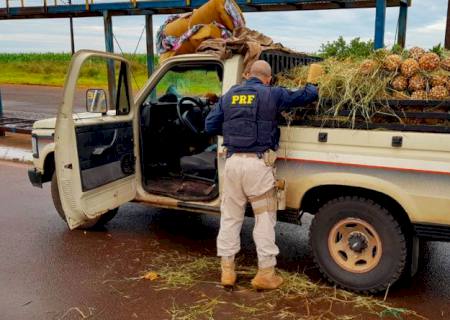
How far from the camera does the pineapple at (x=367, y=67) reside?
3.93m

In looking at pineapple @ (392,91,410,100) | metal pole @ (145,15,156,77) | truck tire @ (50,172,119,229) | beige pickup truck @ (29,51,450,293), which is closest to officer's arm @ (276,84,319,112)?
beige pickup truck @ (29,51,450,293)

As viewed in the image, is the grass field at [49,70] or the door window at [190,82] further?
the grass field at [49,70]

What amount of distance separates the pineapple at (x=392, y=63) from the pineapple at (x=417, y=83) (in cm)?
16

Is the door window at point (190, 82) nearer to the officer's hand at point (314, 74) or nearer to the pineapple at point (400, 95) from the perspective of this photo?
the officer's hand at point (314, 74)

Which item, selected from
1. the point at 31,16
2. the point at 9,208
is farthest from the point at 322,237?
the point at 31,16

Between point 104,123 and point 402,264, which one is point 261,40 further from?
point 402,264

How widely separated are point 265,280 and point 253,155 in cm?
105

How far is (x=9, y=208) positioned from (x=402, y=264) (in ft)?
16.5

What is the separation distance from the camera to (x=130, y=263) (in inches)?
187

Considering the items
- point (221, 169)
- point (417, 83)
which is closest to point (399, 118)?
point (417, 83)

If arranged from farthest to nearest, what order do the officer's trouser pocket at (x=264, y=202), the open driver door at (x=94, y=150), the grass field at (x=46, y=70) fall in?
the grass field at (x=46, y=70), the open driver door at (x=94, y=150), the officer's trouser pocket at (x=264, y=202)

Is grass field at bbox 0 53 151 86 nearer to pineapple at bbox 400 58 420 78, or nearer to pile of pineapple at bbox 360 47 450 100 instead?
pile of pineapple at bbox 360 47 450 100

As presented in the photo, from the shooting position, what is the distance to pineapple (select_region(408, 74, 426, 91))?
12.4 feet

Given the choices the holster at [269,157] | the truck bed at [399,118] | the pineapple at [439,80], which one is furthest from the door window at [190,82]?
the pineapple at [439,80]
